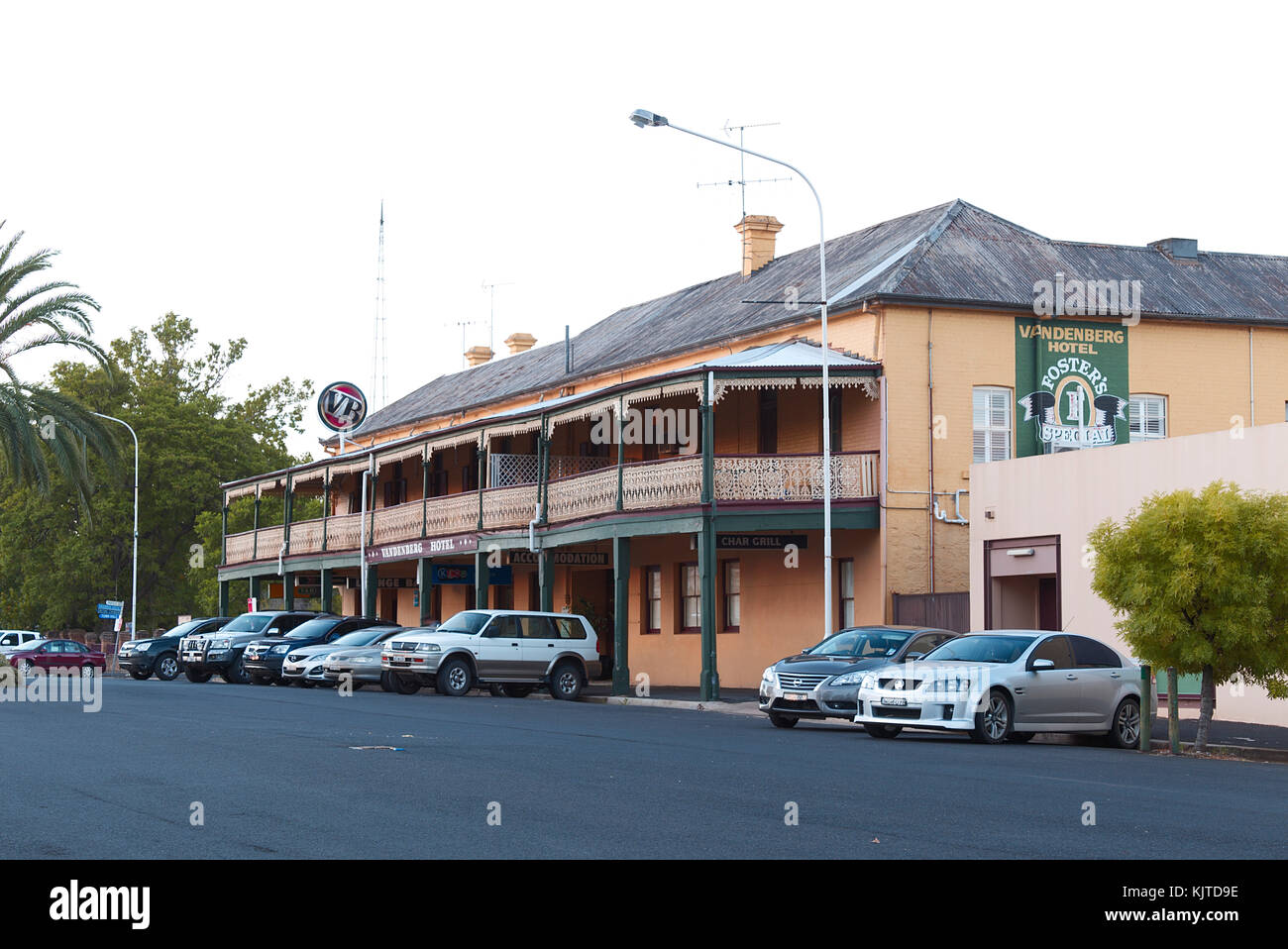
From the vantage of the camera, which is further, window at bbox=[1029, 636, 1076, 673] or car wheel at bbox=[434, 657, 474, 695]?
car wheel at bbox=[434, 657, 474, 695]

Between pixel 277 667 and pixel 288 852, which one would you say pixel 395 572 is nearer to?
pixel 277 667

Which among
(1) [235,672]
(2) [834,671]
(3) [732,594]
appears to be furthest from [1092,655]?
(1) [235,672]

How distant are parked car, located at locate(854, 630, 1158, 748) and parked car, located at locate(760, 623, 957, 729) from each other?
1410 mm

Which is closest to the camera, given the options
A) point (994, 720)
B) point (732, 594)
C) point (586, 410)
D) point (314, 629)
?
point (994, 720)

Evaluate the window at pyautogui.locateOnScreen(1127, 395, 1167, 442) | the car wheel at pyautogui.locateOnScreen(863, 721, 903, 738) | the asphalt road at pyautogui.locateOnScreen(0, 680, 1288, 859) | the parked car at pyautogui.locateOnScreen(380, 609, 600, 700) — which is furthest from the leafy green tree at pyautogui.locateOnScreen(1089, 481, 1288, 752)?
the parked car at pyautogui.locateOnScreen(380, 609, 600, 700)

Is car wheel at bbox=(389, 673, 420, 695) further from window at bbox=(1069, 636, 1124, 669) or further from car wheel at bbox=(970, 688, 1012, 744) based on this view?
window at bbox=(1069, 636, 1124, 669)

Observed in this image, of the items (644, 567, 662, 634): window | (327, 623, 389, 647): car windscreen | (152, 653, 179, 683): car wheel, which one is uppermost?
(644, 567, 662, 634): window

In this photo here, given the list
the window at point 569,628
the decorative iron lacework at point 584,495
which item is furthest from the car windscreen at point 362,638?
the window at point 569,628

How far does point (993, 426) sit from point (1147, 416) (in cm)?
348

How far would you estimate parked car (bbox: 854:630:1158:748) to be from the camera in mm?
19953

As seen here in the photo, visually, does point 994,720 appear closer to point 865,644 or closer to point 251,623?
point 865,644

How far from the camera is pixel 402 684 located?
1278 inches

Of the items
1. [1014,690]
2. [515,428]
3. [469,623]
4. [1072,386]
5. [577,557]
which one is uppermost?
[1072,386]

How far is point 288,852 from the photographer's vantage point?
9484mm
